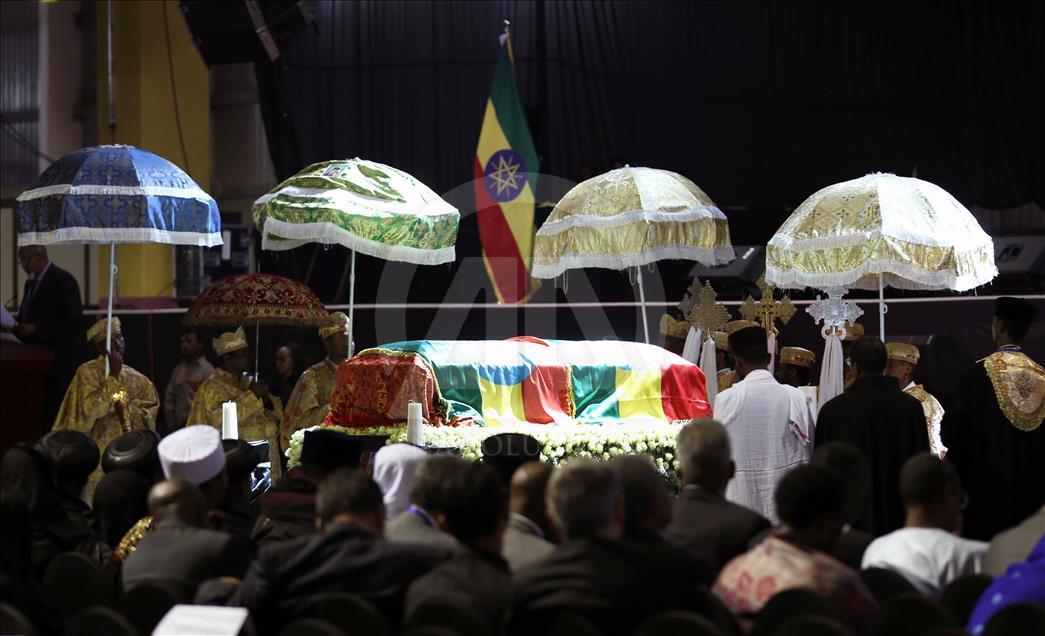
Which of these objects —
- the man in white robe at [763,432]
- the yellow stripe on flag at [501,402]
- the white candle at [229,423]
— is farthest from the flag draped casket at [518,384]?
the man in white robe at [763,432]

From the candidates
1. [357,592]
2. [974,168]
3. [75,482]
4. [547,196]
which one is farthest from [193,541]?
[974,168]

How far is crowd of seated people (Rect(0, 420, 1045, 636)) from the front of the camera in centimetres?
321

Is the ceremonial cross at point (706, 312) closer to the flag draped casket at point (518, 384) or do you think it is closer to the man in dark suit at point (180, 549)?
the flag draped casket at point (518, 384)

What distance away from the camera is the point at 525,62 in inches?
517

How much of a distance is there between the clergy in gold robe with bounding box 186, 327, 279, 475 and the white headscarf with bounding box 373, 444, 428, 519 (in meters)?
3.98

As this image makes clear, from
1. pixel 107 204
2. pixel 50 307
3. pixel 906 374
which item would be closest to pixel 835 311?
pixel 906 374

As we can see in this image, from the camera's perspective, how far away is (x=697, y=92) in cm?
1318

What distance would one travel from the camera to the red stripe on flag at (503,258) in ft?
38.8

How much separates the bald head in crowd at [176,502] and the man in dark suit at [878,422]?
305 centimetres

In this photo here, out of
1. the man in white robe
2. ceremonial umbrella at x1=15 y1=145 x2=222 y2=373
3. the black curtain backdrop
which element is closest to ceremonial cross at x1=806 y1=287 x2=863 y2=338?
the man in white robe

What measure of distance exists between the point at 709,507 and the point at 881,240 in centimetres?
300

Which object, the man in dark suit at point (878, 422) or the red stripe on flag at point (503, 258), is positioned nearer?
the man in dark suit at point (878, 422)

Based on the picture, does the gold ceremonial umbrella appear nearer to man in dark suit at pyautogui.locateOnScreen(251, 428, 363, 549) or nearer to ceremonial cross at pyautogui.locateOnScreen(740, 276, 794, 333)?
ceremonial cross at pyautogui.locateOnScreen(740, 276, 794, 333)

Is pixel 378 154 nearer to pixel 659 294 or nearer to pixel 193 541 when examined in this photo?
pixel 659 294
